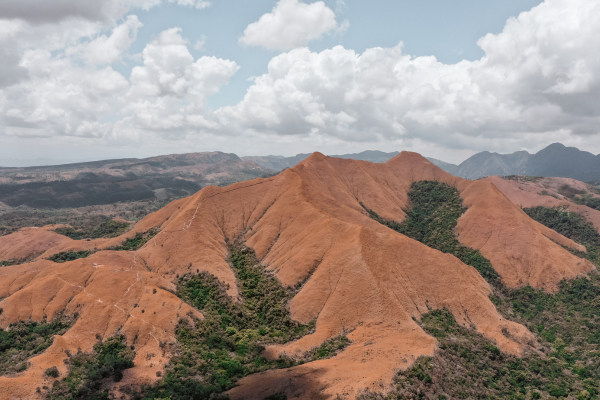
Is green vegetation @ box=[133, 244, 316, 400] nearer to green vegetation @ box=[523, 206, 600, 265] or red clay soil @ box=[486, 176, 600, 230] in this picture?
green vegetation @ box=[523, 206, 600, 265]

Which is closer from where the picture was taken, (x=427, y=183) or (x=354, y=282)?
(x=354, y=282)

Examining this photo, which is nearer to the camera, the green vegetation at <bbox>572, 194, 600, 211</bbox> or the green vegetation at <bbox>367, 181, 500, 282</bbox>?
the green vegetation at <bbox>367, 181, 500, 282</bbox>

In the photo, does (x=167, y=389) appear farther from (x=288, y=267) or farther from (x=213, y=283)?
(x=288, y=267)

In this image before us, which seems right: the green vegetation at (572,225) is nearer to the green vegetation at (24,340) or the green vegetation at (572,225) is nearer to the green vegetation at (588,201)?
the green vegetation at (588,201)

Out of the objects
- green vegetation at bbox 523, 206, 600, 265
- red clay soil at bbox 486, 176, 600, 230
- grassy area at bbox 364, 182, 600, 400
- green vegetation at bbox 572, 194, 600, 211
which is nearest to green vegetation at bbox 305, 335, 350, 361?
grassy area at bbox 364, 182, 600, 400

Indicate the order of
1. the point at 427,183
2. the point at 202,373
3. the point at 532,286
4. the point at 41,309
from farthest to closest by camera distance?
1. the point at 427,183
2. the point at 532,286
3. the point at 41,309
4. the point at 202,373

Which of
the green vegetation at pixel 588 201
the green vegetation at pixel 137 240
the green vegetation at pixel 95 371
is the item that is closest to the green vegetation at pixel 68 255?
the green vegetation at pixel 137 240

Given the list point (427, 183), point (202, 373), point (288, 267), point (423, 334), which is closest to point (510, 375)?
point (423, 334)

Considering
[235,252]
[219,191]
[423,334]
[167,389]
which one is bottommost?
[167,389]

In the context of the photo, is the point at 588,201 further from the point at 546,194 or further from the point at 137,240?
the point at 137,240
